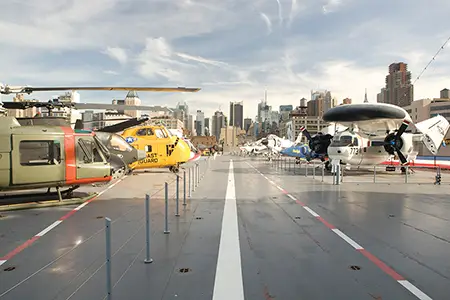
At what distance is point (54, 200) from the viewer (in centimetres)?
1119

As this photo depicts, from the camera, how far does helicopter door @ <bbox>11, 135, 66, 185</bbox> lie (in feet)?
32.8

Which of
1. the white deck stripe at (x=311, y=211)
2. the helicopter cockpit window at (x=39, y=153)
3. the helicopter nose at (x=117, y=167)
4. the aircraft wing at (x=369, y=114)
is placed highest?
the aircraft wing at (x=369, y=114)

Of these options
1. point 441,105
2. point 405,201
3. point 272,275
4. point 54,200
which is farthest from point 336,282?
point 441,105

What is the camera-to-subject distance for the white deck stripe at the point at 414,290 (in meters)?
4.33

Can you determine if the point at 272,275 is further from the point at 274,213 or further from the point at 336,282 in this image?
the point at 274,213

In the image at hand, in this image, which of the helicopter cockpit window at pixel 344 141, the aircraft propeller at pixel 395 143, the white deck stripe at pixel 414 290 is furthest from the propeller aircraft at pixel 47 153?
the aircraft propeller at pixel 395 143

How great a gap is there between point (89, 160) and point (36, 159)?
1673 millimetres

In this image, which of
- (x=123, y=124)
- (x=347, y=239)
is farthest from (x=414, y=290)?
(x=123, y=124)

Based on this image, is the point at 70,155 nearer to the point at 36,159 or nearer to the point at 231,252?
the point at 36,159

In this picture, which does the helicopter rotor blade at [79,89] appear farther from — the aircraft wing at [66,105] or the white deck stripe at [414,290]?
the white deck stripe at [414,290]

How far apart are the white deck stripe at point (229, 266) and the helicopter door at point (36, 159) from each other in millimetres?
6149

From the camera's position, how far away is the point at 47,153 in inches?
431

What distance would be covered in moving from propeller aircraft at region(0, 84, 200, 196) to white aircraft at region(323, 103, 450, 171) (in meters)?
13.8

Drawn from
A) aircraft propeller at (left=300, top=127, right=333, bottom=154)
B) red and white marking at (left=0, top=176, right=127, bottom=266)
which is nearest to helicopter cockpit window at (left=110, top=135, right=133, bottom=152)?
red and white marking at (left=0, top=176, right=127, bottom=266)
